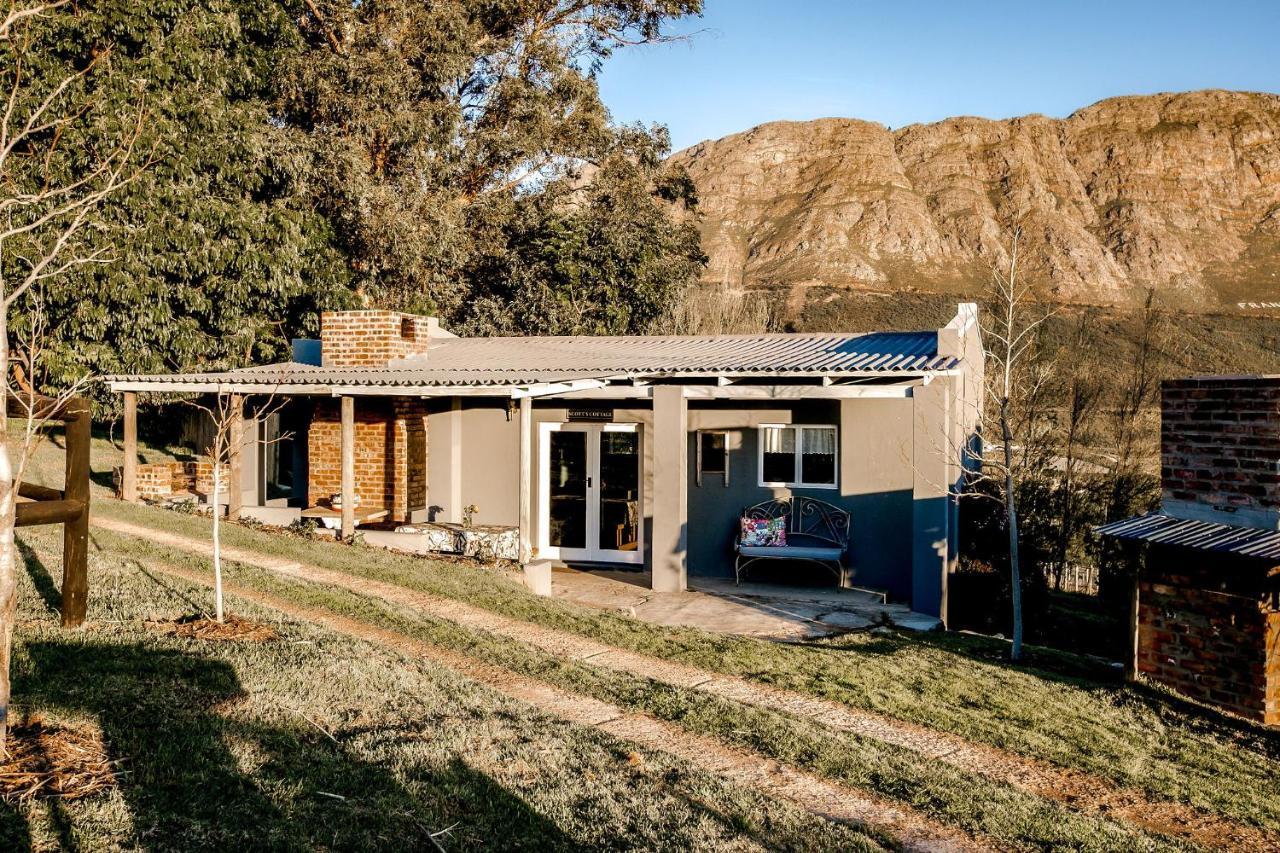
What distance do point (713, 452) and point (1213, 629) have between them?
7.23 m

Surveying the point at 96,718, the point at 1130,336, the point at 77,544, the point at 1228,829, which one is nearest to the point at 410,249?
the point at 77,544

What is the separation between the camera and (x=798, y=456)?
13094mm

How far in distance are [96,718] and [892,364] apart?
941cm

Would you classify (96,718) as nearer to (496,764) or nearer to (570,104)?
(496,764)

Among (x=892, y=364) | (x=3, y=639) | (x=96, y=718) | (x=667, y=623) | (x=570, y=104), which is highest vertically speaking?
(x=570, y=104)

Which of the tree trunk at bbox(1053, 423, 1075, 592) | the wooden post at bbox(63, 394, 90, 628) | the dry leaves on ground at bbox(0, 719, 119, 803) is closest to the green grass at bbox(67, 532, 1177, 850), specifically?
the wooden post at bbox(63, 394, 90, 628)

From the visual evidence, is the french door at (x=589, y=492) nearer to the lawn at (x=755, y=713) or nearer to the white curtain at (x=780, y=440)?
the white curtain at (x=780, y=440)

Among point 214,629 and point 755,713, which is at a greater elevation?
point 214,629

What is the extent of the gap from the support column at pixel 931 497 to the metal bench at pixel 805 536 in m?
1.08

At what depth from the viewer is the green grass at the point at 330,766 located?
12.7ft

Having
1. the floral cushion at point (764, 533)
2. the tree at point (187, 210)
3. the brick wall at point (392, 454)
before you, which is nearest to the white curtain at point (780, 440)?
the floral cushion at point (764, 533)

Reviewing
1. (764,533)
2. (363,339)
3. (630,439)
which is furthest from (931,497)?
(363,339)

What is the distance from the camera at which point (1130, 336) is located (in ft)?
106

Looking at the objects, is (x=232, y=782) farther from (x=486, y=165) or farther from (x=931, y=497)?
(x=486, y=165)
